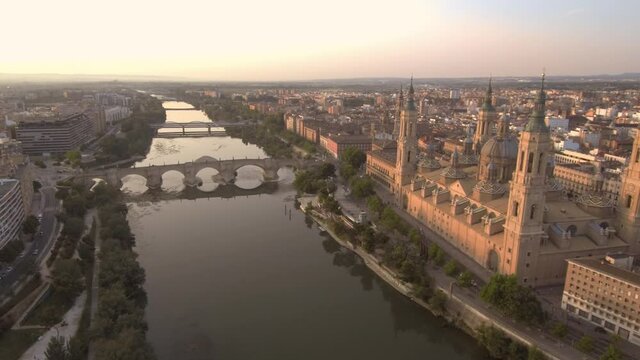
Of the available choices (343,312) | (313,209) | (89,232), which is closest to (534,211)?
(343,312)

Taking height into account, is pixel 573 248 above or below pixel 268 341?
above

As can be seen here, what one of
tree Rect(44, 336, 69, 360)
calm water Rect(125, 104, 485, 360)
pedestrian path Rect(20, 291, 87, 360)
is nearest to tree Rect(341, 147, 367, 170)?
calm water Rect(125, 104, 485, 360)

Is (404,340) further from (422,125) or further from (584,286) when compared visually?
(422,125)

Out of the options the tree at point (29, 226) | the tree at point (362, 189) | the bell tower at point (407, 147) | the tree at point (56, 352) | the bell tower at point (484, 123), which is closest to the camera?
the tree at point (56, 352)

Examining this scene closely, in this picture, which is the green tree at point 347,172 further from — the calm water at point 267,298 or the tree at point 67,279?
the tree at point 67,279

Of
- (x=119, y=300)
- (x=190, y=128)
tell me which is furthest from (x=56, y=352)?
(x=190, y=128)

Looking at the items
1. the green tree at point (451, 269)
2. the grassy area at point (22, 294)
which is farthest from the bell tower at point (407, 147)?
the grassy area at point (22, 294)

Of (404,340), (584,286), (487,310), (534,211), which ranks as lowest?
(404,340)

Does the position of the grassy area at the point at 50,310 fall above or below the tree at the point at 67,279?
below
